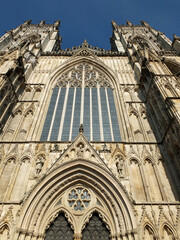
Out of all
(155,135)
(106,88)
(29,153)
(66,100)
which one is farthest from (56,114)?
(155,135)

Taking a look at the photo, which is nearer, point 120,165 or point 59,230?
point 59,230

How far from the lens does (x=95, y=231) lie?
8.24 m

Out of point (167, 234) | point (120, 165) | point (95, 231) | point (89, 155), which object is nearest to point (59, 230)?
point (95, 231)

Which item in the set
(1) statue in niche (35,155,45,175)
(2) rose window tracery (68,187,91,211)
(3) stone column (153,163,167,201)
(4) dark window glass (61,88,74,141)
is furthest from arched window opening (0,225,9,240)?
(3) stone column (153,163,167,201)

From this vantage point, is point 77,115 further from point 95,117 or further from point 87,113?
point 95,117

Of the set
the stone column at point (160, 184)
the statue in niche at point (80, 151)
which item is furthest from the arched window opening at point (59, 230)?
the stone column at point (160, 184)

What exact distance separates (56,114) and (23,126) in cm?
254

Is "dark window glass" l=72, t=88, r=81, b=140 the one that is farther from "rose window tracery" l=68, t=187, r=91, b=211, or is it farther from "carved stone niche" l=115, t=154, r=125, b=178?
"rose window tracery" l=68, t=187, r=91, b=211

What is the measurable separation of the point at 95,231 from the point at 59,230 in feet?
5.11

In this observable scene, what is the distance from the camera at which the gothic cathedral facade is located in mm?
8094

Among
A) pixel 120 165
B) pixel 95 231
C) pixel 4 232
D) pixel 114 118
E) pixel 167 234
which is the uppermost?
pixel 114 118

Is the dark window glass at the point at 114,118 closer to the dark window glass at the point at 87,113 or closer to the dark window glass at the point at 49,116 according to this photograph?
the dark window glass at the point at 87,113

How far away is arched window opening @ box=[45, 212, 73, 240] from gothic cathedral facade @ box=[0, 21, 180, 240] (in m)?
0.04

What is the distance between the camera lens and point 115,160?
33.7ft
